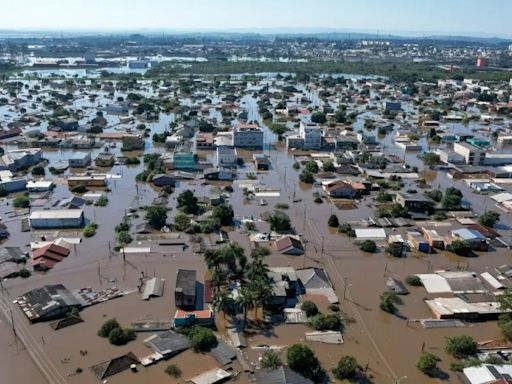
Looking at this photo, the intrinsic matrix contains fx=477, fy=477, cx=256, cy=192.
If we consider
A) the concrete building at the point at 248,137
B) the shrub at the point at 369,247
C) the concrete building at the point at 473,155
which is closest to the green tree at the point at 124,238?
the shrub at the point at 369,247

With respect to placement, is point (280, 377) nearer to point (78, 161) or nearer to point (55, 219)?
point (55, 219)

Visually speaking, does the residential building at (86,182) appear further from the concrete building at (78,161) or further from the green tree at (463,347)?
the green tree at (463,347)

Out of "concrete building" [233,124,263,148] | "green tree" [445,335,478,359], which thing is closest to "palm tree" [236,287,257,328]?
"green tree" [445,335,478,359]

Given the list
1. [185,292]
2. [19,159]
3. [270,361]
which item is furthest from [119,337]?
[19,159]

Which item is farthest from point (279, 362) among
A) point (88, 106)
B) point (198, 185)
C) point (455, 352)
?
point (88, 106)

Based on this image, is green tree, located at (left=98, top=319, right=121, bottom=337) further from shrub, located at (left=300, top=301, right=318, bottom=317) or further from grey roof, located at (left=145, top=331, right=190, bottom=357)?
shrub, located at (left=300, top=301, right=318, bottom=317)
